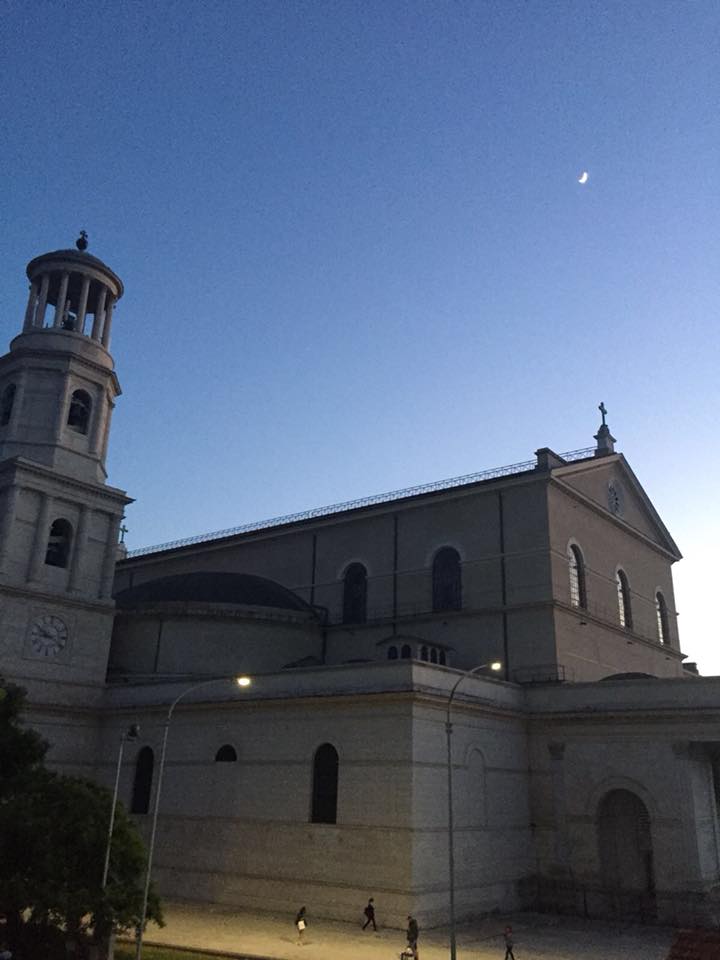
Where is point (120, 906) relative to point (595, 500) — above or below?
below

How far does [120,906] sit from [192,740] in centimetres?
1403

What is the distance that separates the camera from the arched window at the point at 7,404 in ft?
121

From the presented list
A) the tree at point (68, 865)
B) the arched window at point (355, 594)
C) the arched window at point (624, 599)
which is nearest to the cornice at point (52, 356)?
the arched window at point (355, 594)

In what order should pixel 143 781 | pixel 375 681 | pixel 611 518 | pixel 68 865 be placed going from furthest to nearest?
pixel 611 518
pixel 143 781
pixel 375 681
pixel 68 865

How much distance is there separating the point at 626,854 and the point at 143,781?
18.2 m

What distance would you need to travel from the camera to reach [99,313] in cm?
3872

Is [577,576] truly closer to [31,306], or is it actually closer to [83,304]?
[83,304]

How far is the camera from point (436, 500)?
38.8 m

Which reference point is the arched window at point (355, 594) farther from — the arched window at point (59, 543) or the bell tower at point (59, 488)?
the arched window at point (59, 543)

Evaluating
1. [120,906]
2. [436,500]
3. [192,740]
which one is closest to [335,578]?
[436,500]

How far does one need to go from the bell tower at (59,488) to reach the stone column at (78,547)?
0.04m

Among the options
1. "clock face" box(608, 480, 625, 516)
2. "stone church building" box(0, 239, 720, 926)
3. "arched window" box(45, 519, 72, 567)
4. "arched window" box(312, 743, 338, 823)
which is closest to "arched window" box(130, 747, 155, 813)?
"stone church building" box(0, 239, 720, 926)

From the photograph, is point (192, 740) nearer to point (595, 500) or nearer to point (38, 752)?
point (38, 752)

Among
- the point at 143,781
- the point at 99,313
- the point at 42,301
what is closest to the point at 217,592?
the point at 143,781
